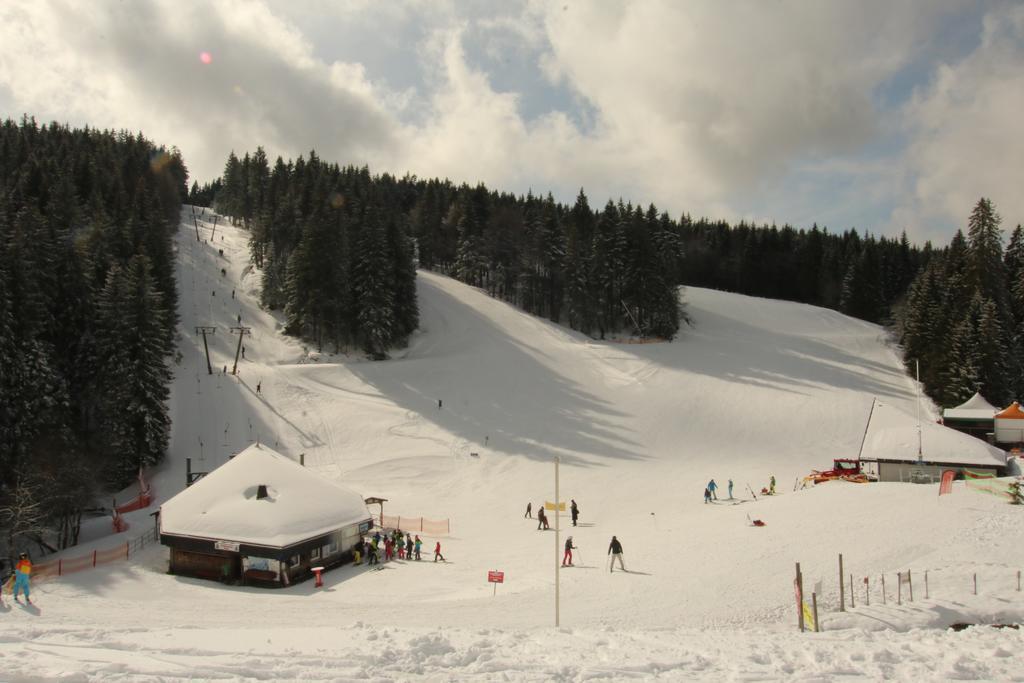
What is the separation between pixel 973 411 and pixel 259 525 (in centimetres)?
4474

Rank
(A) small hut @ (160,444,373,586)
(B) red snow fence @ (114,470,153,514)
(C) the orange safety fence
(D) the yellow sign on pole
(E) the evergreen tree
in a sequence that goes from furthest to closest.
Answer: (E) the evergreen tree < (B) red snow fence @ (114,470,153,514) < (C) the orange safety fence < (A) small hut @ (160,444,373,586) < (D) the yellow sign on pole

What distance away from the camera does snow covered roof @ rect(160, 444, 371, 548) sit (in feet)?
81.3

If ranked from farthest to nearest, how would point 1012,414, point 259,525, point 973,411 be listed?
point 973,411
point 1012,414
point 259,525

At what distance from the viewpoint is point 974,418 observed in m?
42.5

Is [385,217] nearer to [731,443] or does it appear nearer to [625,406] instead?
[625,406]

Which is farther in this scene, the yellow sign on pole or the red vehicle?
the red vehicle

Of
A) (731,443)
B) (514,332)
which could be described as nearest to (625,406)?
(731,443)

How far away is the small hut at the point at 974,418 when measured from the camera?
139 feet

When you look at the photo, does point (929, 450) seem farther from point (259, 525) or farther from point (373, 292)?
point (373, 292)

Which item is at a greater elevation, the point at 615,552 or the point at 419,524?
the point at 615,552

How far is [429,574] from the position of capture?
23.7 meters

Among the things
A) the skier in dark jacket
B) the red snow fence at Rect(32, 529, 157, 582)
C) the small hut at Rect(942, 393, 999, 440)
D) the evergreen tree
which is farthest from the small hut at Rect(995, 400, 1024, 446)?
the red snow fence at Rect(32, 529, 157, 582)

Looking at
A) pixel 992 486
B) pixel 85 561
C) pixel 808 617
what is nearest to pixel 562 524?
pixel 808 617

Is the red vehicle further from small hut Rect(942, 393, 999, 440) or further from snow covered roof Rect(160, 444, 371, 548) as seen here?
snow covered roof Rect(160, 444, 371, 548)
